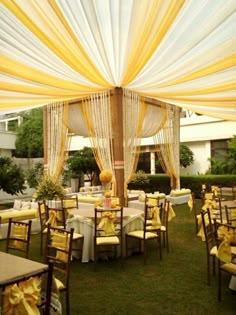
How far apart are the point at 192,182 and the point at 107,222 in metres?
9.10

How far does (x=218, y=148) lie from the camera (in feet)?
50.9

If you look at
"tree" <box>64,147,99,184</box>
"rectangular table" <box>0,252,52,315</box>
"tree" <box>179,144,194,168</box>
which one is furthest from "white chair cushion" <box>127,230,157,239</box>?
→ "tree" <box>179,144,194,168</box>

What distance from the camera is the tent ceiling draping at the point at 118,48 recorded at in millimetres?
3082

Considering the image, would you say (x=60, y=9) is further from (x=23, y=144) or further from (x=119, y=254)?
(x=23, y=144)

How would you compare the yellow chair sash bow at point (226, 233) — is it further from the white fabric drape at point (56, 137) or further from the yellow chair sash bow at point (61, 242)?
the white fabric drape at point (56, 137)

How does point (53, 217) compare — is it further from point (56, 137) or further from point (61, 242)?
point (56, 137)

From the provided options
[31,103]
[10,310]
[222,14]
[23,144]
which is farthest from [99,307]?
[23,144]

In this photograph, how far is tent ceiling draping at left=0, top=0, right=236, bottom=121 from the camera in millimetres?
3082

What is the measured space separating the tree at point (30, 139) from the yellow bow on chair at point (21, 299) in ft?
51.0

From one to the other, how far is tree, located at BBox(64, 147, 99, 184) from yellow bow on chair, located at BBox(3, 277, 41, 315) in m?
11.5

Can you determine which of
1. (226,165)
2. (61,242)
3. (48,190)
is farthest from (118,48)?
(226,165)

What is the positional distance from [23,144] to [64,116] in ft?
32.5

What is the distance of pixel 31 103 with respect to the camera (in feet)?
20.9

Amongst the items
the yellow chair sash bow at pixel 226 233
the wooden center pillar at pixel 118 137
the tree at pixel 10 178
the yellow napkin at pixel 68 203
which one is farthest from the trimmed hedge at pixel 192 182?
the yellow chair sash bow at pixel 226 233
